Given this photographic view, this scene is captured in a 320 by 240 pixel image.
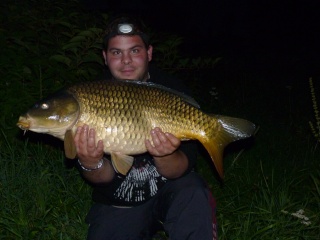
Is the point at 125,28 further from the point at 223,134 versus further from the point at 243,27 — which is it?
the point at 243,27

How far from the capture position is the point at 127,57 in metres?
2.64

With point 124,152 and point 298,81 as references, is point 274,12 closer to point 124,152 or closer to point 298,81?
point 298,81

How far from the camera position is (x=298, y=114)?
623 cm

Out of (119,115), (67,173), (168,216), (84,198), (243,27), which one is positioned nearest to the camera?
(119,115)

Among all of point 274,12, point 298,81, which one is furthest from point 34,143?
point 274,12

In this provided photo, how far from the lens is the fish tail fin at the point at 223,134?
2.32m

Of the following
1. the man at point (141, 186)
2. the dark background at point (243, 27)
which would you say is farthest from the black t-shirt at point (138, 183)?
the dark background at point (243, 27)

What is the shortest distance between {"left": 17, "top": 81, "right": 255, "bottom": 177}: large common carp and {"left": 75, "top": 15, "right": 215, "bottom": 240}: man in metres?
0.23

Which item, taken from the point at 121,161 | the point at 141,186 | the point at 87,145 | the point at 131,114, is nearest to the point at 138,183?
the point at 141,186

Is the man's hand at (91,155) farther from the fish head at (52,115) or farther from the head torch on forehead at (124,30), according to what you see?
the head torch on forehead at (124,30)

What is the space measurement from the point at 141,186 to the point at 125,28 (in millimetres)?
853

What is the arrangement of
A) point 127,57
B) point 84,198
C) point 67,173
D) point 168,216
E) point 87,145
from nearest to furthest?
point 87,145 < point 168,216 < point 127,57 < point 84,198 < point 67,173

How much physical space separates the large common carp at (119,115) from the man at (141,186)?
232 mm

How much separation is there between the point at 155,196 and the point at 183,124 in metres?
0.64
